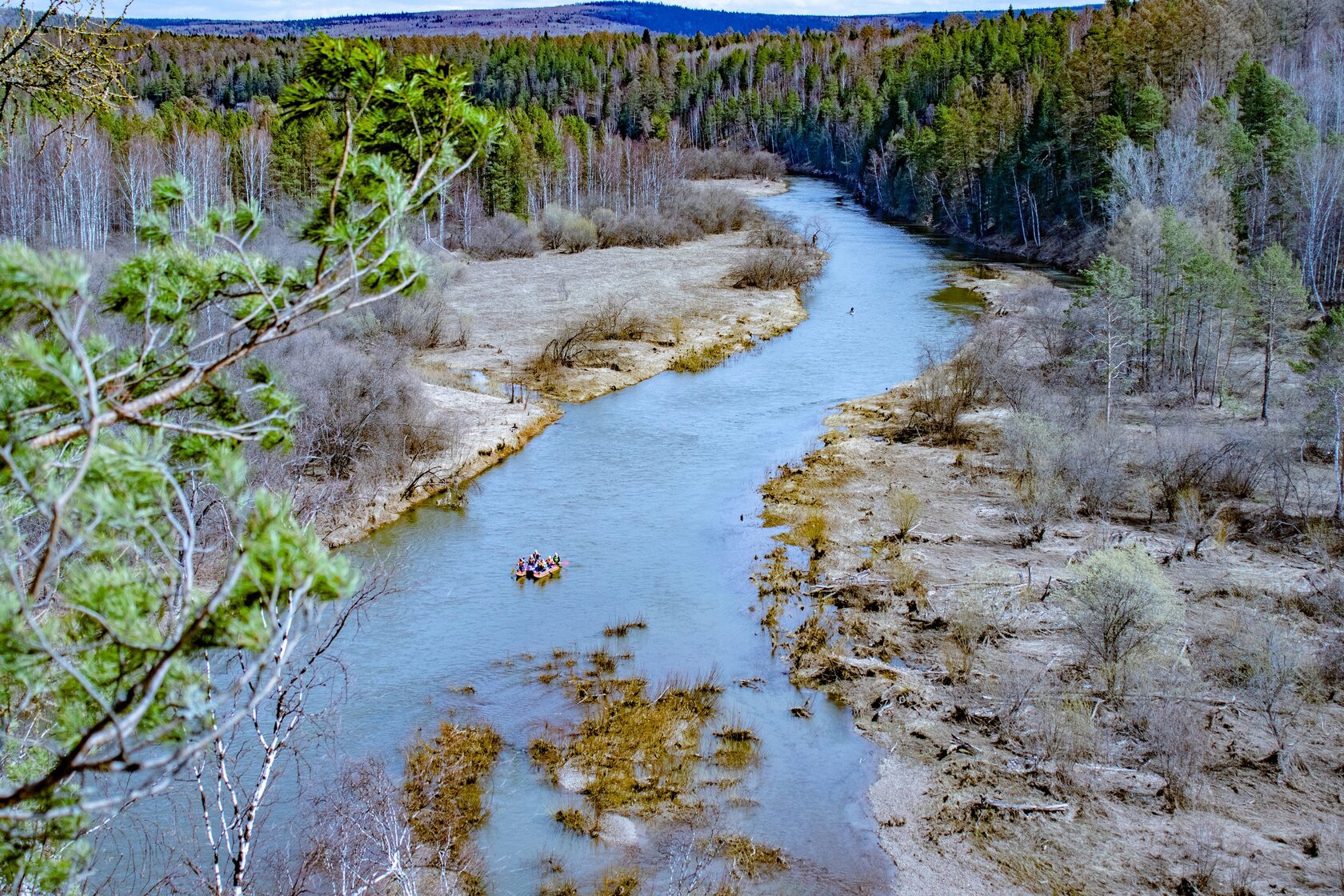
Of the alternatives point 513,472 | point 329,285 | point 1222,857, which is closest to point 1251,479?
point 1222,857

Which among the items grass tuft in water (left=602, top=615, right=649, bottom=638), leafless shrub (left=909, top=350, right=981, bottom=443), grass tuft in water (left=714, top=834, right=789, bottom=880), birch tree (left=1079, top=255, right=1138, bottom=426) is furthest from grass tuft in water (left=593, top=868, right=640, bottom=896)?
birch tree (left=1079, top=255, right=1138, bottom=426)

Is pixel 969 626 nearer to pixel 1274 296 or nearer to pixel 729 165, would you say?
pixel 1274 296

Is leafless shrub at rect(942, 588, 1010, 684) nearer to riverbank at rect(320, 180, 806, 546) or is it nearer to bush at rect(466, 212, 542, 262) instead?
riverbank at rect(320, 180, 806, 546)

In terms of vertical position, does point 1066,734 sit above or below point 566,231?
below

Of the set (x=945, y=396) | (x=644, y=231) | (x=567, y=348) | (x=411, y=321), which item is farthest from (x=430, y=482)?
(x=644, y=231)

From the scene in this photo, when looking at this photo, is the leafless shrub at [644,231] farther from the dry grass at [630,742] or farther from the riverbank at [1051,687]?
the dry grass at [630,742]
